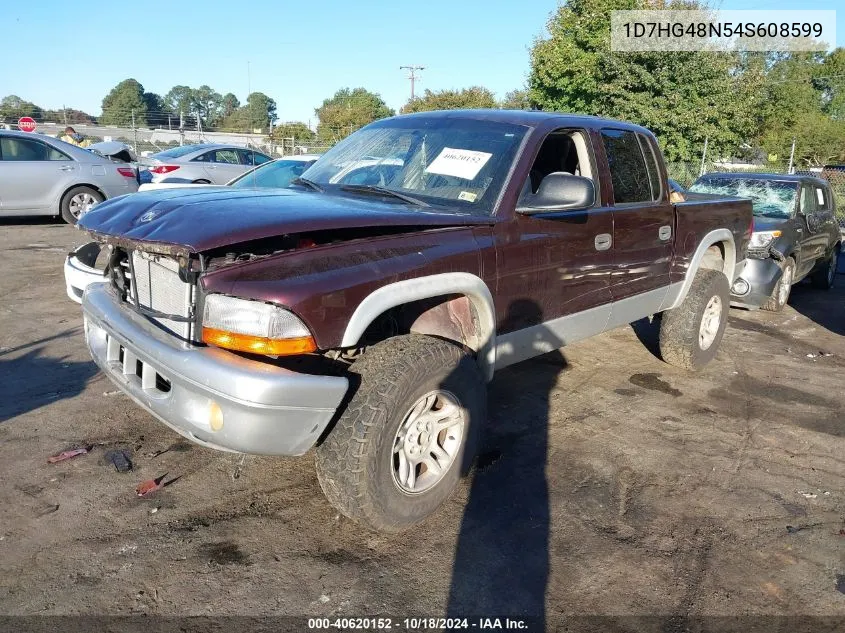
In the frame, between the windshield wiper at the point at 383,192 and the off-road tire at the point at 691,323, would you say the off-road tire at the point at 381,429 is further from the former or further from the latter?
the off-road tire at the point at 691,323

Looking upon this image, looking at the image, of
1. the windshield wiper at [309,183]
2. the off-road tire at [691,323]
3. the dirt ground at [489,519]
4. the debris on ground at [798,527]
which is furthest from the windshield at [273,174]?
the debris on ground at [798,527]

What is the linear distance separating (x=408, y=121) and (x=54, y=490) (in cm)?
289

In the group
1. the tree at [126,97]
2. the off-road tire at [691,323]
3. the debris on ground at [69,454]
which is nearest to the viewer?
the debris on ground at [69,454]

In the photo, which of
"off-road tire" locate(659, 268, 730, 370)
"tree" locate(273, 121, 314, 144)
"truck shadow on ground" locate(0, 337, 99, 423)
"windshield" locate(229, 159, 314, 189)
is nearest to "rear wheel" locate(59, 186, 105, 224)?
"windshield" locate(229, 159, 314, 189)

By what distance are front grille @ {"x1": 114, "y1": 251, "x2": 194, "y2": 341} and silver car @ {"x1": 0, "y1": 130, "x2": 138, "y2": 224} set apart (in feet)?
29.8

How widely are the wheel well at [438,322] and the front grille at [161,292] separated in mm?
897

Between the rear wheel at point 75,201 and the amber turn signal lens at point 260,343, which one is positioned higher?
the rear wheel at point 75,201

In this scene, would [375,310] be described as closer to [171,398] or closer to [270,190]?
[171,398]

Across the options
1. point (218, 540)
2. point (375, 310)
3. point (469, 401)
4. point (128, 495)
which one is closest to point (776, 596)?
point (469, 401)

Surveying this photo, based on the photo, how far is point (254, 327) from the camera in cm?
248

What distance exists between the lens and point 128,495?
3.25 meters

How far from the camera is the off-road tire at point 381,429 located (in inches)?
107

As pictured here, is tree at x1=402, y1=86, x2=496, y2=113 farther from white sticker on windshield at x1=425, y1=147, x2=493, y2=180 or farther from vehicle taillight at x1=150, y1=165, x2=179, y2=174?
white sticker on windshield at x1=425, y1=147, x2=493, y2=180

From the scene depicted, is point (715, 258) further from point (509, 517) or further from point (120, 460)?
point (120, 460)
